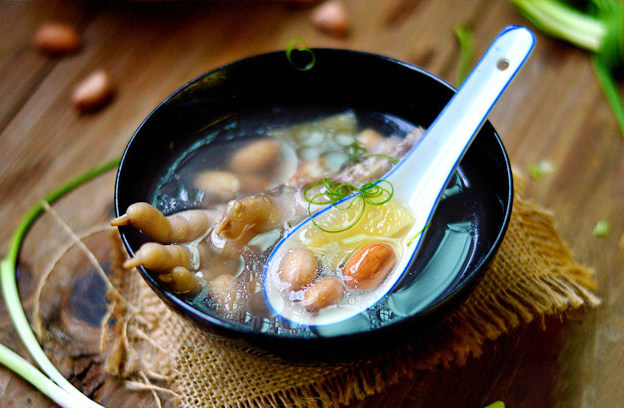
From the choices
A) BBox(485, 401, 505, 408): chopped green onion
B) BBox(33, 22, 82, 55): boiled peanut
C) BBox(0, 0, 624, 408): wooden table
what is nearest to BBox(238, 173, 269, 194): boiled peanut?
BBox(0, 0, 624, 408): wooden table

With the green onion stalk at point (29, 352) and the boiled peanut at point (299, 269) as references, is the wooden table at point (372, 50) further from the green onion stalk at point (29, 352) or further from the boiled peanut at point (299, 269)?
the boiled peanut at point (299, 269)

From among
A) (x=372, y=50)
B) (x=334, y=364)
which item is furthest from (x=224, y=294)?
(x=372, y=50)

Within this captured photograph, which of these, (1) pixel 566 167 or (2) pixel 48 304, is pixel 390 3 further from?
(2) pixel 48 304

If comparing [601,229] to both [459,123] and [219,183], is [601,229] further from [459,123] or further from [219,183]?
[219,183]

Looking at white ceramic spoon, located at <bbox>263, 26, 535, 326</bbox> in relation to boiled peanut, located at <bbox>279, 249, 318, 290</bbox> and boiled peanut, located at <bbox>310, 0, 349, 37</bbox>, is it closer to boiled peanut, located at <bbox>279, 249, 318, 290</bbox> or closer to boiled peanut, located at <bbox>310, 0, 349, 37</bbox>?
boiled peanut, located at <bbox>279, 249, 318, 290</bbox>

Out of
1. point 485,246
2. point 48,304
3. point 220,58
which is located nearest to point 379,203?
point 485,246

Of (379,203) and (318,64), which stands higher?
(318,64)

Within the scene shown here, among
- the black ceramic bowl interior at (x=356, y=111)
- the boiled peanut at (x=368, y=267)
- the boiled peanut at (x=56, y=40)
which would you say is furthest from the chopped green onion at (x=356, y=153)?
the boiled peanut at (x=56, y=40)
